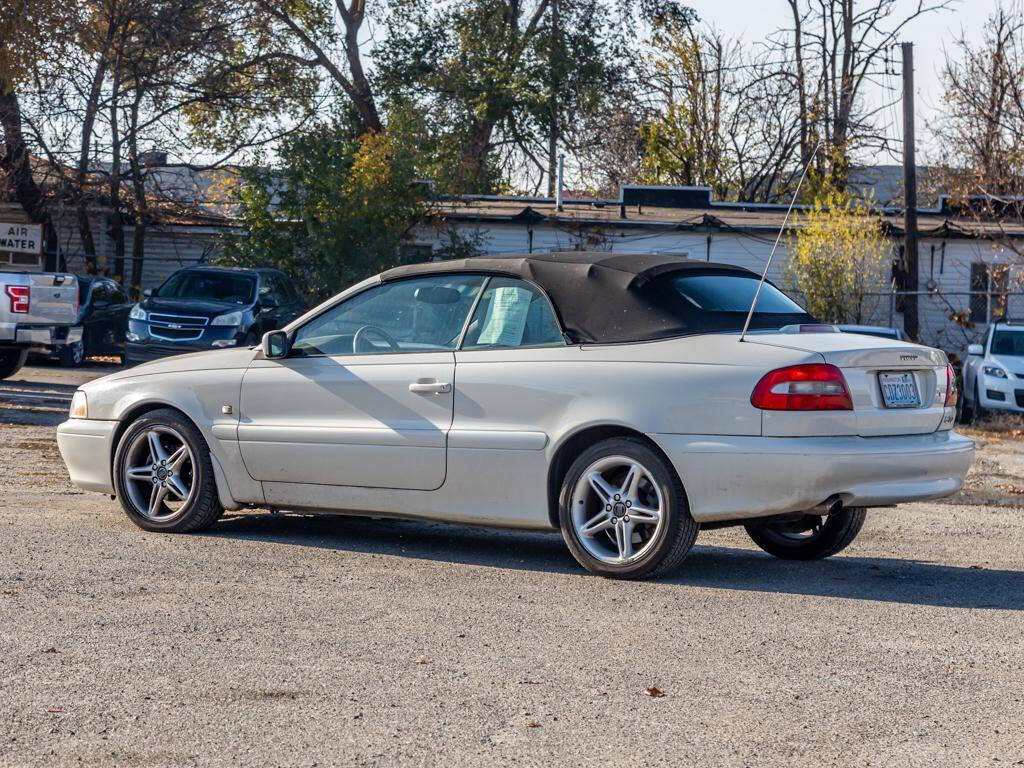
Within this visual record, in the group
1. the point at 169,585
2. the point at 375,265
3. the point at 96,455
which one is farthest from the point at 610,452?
the point at 375,265

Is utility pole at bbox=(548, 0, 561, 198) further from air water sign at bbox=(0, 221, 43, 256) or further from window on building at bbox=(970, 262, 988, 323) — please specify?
air water sign at bbox=(0, 221, 43, 256)

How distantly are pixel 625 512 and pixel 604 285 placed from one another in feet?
3.76

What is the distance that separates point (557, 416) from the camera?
667cm

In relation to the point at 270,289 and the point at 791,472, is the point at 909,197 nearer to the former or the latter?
the point at 270,289

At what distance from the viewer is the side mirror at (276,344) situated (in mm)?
7600

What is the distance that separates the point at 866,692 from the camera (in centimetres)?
→ 463

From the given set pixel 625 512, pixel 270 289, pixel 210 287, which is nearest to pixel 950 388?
pixel 625 512

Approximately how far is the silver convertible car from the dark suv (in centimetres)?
1331

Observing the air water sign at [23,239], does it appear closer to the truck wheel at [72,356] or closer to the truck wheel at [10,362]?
the truck wheel at [72,356]

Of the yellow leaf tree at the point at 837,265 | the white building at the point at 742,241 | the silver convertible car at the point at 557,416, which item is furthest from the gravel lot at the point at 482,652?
the white building at the point at 742,241

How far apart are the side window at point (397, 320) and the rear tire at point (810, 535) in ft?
6.17

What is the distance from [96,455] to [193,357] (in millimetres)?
783

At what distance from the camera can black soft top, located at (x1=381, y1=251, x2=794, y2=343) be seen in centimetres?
672

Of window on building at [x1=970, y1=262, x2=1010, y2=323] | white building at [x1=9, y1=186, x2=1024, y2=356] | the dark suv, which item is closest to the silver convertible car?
the dark suv
